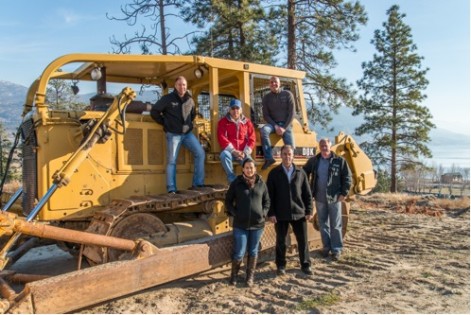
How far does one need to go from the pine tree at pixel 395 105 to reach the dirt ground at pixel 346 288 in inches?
746

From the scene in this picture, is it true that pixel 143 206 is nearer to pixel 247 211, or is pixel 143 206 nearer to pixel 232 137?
pixel 247 211

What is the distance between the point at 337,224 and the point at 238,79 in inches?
110

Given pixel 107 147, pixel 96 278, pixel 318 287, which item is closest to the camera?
pixel 96 278

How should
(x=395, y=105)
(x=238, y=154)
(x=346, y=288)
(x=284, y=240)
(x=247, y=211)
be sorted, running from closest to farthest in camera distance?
(x=346, y=288), (x=247, y=211), (x=284, y=240), (x=238, y=154), (x=395, y=105)

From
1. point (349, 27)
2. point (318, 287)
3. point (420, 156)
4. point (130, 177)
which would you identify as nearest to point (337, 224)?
point (318, 287)

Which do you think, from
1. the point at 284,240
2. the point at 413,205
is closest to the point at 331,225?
the point at 284,240

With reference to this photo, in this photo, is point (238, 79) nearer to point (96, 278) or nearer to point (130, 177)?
point (130, 177)

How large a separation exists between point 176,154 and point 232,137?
2.77ft

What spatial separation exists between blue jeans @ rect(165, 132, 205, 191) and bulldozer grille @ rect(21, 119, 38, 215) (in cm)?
174

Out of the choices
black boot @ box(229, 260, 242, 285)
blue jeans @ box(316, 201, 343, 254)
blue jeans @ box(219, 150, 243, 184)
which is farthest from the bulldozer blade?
blue jeans @ box(316, 201, 343, 254)

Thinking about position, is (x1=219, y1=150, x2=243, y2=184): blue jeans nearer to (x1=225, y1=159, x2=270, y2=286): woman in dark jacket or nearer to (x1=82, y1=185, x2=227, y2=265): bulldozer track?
(x1=82, y1=185, x2=227, y2=265): bulldozer track

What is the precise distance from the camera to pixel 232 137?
656 cm

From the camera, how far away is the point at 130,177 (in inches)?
250

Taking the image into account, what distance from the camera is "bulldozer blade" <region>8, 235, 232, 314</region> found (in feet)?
14.5
